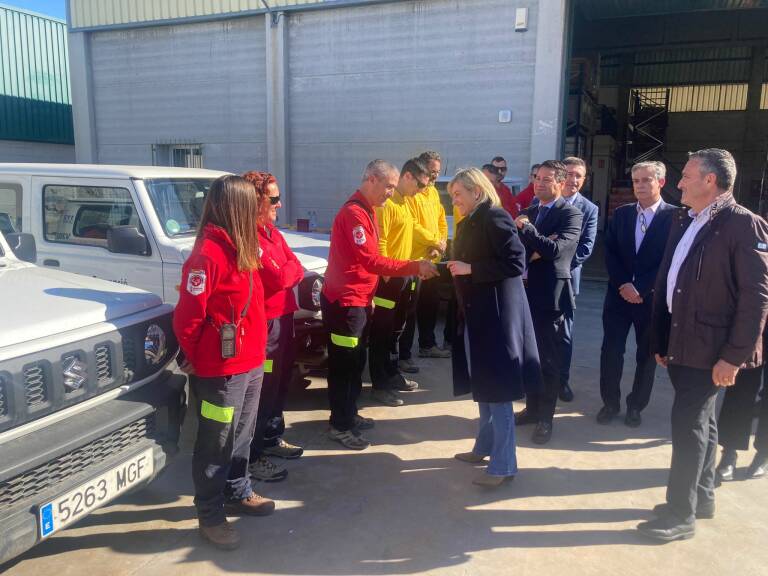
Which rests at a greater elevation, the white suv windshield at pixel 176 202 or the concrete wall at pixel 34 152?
the concrete wall at pixel 34 152

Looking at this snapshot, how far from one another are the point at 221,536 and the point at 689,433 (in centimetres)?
238

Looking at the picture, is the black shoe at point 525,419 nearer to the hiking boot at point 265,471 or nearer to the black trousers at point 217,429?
the hiking boot at point 265,471

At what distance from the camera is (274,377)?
357 centimetres

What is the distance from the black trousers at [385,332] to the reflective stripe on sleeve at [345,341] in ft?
2.50

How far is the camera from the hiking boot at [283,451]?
3.92 m

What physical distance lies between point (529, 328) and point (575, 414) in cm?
153

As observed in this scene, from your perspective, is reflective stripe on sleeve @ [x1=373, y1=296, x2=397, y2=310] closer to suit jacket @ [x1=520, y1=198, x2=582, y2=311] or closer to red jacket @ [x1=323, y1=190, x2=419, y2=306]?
red jacket @ [x1=323, y1=190, x2=419, y2=306]

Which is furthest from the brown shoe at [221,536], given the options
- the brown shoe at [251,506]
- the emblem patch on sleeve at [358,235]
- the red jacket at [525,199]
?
the red jacket at [525,199]

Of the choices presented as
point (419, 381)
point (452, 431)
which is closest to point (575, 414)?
point (452, 431)

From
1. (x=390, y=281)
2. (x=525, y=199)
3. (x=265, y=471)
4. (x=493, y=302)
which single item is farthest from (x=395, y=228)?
(x=525, y=199)

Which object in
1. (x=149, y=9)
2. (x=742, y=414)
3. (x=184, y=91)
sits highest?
(x=149, y=9)

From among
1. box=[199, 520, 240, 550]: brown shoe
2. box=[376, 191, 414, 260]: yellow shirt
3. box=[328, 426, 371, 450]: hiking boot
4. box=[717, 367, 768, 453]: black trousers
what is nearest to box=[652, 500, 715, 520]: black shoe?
box=[717, 367, 768, 453]: black trousers

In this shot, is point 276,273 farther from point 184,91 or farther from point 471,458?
point 184,91

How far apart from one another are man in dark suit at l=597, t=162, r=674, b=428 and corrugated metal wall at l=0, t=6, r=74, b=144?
17933 mm
